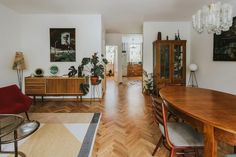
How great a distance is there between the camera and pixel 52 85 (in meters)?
4.76

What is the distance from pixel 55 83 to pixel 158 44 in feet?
9.92

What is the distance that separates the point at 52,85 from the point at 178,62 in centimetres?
357

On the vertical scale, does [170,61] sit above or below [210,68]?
above

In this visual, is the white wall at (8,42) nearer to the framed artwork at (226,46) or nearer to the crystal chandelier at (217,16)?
the crystal chandelier at (217,16)

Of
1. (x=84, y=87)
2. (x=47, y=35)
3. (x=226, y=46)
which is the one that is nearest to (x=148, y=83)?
(x=84, y=87)

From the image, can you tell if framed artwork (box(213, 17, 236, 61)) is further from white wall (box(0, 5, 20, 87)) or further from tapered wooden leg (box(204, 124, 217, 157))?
white wall (box(0, 5, 20, 87))

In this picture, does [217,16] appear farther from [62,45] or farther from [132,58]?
[132,58]

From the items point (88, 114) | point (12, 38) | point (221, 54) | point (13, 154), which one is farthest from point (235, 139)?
point (12, 38)

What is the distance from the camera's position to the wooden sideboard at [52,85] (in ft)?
15.5

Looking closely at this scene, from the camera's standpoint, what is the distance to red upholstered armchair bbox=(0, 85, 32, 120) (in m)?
3.10

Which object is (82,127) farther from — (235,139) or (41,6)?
(41,6)

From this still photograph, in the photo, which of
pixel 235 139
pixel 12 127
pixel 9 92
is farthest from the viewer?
pixel 9 92

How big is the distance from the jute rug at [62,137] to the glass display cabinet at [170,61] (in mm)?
2517

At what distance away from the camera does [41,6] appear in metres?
4.35
